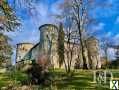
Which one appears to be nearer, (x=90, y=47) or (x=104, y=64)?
(x=90, y=47)

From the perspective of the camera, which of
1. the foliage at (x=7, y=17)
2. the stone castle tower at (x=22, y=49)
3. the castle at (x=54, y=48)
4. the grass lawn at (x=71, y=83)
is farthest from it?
the stone castle tower at (x=22, y=49)

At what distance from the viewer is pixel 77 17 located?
49250 millimetres

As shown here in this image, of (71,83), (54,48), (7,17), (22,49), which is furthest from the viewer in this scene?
(22,49)

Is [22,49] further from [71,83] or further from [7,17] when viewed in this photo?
[7,17]

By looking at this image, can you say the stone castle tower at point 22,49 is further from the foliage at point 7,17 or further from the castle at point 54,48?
the foliage at point 7,17

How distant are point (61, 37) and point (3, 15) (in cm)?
5208

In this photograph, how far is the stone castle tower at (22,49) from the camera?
89.7 meters

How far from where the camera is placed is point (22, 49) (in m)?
88.9

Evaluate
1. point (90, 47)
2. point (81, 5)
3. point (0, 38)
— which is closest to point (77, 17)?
point (81, 5)

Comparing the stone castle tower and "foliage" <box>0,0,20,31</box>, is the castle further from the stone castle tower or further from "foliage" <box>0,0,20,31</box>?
"foliage" <box>0,0,20,31</box>

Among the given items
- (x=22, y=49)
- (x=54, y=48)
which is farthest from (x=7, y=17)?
(x=22, y=49)

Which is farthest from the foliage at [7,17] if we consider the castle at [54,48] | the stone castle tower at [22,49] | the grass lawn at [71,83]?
the stone castle tower at [22,49]

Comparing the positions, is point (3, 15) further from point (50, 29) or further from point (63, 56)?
point (50, 29)

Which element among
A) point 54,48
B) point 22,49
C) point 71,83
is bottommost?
point 71,83
